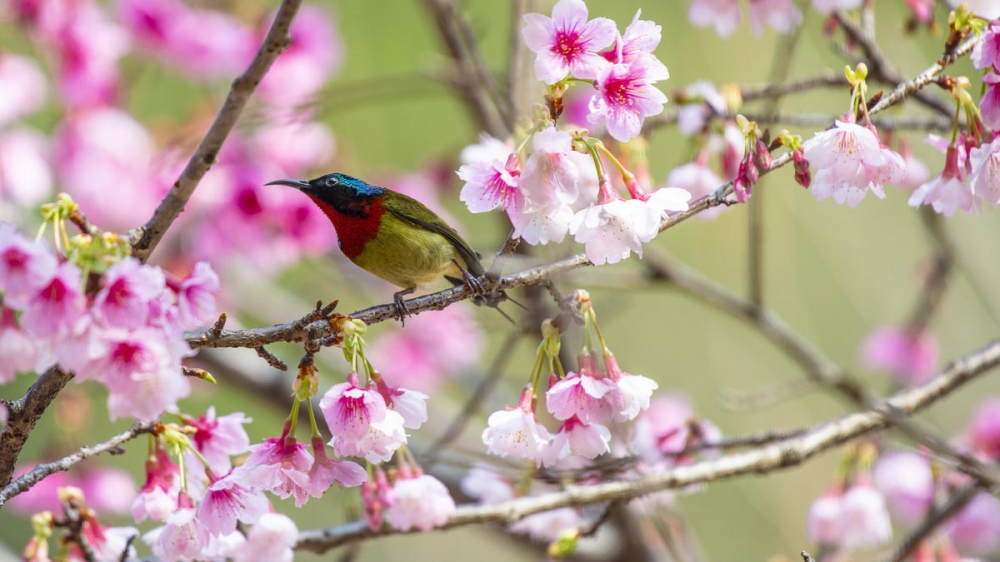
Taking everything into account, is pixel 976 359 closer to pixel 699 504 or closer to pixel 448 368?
pixel 448 368

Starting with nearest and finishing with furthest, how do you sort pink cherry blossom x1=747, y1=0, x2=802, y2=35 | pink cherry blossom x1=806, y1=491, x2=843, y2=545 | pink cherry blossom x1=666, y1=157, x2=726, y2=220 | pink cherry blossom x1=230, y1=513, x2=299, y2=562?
pink cherry blossom x1=230, y1=513, x2=299, y2=562, pink cherry blossom x1=666, y1=157, x2=726, y2=220, pink cherry blossom x1=747, y1=0, x2=802, y2=35, pink cherry blossom x1=806, y1=491, x2=843, y2=545

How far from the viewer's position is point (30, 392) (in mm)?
1194

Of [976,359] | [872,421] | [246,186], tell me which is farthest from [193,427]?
[246,186]

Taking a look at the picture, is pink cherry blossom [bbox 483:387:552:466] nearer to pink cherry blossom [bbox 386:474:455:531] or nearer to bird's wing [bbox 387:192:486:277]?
pink cherry blossom [bbox 386:474:455:531]

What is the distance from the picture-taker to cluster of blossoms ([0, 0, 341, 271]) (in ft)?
10.8

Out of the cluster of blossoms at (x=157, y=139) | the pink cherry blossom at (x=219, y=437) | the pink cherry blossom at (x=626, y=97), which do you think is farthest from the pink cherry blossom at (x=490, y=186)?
the cluster of blossoms at (x=157, y=139)

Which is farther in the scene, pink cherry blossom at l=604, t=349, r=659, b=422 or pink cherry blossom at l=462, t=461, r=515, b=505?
pink cherry blossom at l=462, t=461, r=515, b=505

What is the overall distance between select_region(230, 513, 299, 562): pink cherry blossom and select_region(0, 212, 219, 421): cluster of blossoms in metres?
0.50

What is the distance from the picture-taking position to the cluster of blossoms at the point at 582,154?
1.23 meters

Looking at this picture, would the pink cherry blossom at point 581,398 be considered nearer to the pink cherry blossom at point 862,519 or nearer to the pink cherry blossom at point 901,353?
the pink cherry blossom at point 862,519

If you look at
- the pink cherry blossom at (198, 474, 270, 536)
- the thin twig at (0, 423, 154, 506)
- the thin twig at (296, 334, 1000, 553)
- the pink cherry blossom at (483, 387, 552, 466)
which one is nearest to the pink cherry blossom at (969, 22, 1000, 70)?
the thin twig at (296, 334, 1000, 553)

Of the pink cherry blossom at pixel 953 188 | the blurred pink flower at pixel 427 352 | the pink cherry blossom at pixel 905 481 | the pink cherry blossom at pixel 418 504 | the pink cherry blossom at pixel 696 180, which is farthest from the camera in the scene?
the blurred pink flower at pixel 427 352

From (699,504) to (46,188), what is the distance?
14.4 feet

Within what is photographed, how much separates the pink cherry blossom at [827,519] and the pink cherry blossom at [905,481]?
366mm
